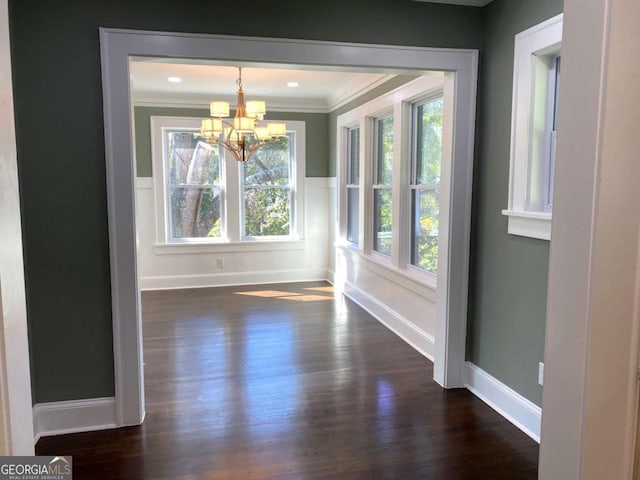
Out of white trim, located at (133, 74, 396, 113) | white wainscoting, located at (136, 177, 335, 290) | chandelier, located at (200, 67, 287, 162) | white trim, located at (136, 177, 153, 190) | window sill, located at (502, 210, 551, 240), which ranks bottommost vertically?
white wainscoting, located at (136, 177, 335, 290)

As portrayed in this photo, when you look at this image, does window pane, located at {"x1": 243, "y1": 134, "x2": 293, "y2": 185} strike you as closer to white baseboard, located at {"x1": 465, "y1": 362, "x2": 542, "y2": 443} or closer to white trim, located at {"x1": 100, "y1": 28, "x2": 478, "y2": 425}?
white trim, located at {"x1": 100, "y1": 28, "x2": 478, "y2": 425}

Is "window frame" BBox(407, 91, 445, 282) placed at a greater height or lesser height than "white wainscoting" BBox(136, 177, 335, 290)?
greater

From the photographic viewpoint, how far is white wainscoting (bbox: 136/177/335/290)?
5.91 meters

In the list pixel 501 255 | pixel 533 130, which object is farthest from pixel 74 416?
pixel 533 130

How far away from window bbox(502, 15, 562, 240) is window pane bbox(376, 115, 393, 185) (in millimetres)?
2019

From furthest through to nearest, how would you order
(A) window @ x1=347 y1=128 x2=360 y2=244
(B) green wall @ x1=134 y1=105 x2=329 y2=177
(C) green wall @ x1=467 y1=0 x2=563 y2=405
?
(B) green wall @ x1=134 y1=105 x2=329 y2=177
(A) window @ x1=347 y1=128 x2=360 y2=244
(C) green wall @ x1=467 y1=0 x2=563 y2=405

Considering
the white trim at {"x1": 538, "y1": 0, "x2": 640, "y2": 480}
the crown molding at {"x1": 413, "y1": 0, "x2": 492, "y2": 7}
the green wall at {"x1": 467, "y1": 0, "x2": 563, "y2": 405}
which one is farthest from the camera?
the crown molding at {"x1": 413, "y1": 0, "x2": 492, "y2": 7}

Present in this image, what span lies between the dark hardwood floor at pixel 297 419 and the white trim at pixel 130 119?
0.35 m

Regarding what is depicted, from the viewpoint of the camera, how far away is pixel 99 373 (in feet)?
8.48

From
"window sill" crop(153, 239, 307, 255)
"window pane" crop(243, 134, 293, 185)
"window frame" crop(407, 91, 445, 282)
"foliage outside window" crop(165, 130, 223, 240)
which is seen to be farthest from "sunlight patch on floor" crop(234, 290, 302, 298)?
"window frame" crop(407, 91, 445, 282)

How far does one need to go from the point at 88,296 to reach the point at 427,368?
234 centimetres

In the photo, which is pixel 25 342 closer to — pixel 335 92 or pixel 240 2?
pixel 240 2

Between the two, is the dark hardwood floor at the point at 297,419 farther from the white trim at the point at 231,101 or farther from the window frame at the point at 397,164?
the white trim at the point at 231,101

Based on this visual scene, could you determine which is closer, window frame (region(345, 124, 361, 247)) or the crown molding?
the crown molding
